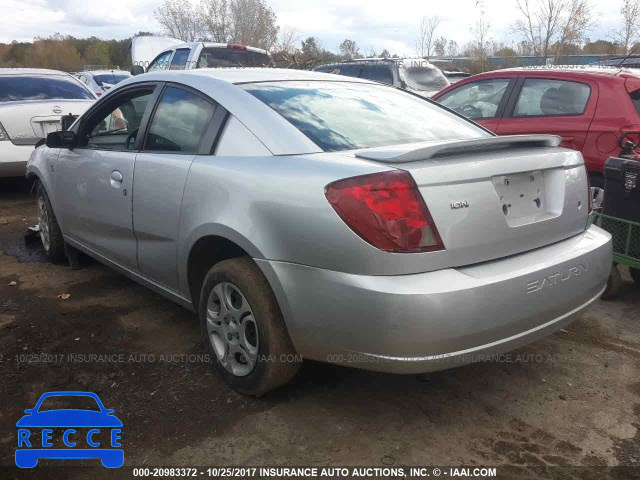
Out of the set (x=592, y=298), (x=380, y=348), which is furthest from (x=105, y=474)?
(x=592, y=298)

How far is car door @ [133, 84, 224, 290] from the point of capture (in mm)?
3004

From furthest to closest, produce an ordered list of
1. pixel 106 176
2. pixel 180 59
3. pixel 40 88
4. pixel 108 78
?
pixel 108 78 < pixel 180 59 < pixel 40 88 < pixel 106 176

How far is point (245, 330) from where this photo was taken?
2729mm

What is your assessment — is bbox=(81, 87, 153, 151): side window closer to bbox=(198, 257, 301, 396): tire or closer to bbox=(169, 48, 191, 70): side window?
bbox=(198, 257, 301, 396): tire

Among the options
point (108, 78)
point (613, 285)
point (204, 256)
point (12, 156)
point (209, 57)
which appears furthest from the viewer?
point (108, 78)

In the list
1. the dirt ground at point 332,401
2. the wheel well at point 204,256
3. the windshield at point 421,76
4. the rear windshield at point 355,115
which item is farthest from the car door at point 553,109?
the windshield at point 421,76

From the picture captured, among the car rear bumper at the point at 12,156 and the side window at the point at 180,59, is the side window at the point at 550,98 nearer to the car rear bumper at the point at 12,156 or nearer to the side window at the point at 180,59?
the car rear bumper at the point at 12,156

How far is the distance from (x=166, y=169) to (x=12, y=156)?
14.7ft

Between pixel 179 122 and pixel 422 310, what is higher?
pixel 179 122

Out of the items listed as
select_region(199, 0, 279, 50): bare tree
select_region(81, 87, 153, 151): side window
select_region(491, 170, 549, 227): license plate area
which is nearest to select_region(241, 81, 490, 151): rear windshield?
select_region(491, 170, 549, 227): license plate area

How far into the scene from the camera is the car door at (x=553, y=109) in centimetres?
512

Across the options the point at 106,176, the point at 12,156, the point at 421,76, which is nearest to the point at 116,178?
the point at 106,176

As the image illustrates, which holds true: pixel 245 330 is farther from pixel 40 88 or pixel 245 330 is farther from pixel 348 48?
pixel 348 48

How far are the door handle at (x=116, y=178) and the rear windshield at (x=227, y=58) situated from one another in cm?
712
